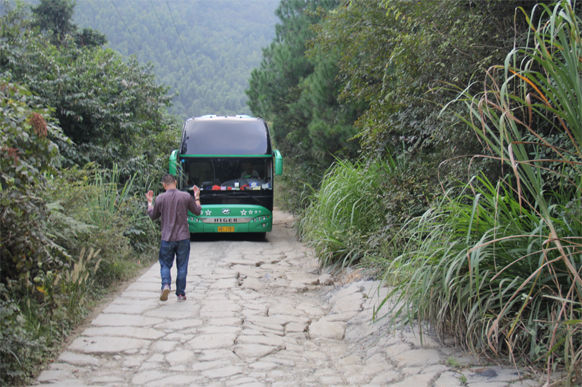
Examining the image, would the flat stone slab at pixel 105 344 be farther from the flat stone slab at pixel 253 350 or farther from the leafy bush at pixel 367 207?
the leafy bush at pixel 367 207

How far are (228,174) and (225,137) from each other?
965 mm

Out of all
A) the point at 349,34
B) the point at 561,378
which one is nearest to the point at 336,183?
the point at 349,34

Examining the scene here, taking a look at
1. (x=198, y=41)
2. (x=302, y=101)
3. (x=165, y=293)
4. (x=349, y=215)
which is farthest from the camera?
(x=198, y=41)

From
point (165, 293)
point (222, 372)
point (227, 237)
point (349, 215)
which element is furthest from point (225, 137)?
point (222, 372)

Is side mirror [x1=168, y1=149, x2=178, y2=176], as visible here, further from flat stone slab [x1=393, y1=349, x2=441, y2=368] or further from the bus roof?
flat stone slab [x1=393, y1=349, x2=441, y2=368]

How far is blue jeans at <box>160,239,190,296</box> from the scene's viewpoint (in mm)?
5848

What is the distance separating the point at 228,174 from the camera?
11.4 metres

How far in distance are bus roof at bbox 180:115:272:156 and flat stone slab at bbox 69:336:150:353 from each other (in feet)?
23.8

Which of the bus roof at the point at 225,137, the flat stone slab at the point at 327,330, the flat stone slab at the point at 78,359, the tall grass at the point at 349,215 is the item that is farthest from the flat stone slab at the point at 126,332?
the bus roof at the point at 225,137

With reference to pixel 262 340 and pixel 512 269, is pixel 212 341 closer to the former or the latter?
pixel 262 340

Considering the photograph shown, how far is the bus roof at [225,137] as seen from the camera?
1141 cm

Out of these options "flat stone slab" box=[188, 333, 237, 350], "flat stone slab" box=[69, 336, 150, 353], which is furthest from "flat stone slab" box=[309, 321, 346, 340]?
"flat stone slab" box=[69, 336, 150, 353]

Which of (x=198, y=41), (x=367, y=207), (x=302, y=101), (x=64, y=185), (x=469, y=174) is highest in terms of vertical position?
(x=198, y=41)

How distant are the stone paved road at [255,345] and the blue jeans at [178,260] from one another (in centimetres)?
24
